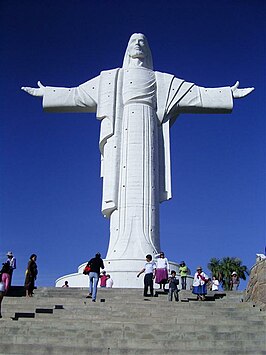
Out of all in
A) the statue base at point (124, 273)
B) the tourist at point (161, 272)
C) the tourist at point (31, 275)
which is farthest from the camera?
the statue base at point (124, 273)

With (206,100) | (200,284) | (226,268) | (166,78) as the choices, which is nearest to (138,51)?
(166,78)

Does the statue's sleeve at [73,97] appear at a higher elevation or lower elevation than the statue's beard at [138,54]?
lower

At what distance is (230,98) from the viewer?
23.8 metres

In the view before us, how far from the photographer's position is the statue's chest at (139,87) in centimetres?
2302

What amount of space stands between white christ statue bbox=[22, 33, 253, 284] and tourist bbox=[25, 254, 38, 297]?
6599 mm

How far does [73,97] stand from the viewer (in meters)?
23.8

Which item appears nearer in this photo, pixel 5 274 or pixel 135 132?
pixel 5 274

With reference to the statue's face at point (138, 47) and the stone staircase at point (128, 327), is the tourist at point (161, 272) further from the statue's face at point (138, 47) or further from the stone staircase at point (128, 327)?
the statue's face at point (138, 47)

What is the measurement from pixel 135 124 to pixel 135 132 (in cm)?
37

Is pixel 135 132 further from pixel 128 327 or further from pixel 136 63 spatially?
pixel 128 327

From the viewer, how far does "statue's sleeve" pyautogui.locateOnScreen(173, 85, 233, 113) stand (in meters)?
23.8

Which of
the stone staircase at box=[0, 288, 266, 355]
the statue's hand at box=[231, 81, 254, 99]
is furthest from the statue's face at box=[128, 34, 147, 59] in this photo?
the stone staircase at box=[0, 288, 266, 355]

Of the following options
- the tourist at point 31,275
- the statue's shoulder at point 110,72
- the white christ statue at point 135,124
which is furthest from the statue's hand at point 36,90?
the tourist at point 31,275

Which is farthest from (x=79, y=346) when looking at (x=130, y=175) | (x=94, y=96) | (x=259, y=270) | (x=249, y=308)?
(x=94, y=96)
